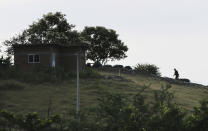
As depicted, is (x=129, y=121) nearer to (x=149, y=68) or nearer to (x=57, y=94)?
(x=57, y=94)

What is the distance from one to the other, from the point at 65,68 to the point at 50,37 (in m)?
17.8

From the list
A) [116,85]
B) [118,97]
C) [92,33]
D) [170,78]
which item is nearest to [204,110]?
[118,97]

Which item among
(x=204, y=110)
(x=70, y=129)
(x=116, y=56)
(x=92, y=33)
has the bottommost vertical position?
(x=70, y=129)

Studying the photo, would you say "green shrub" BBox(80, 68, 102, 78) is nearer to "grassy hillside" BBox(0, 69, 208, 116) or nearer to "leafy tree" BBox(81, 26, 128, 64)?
"grassy hillside" BBox(0, 69, 208, 116)

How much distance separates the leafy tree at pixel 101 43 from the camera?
8219cm

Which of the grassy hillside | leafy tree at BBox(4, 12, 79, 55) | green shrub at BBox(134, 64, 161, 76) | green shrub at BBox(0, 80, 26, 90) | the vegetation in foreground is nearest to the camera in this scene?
the vegetation in foreground

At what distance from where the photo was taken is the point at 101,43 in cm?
8238

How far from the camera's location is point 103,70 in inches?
2800

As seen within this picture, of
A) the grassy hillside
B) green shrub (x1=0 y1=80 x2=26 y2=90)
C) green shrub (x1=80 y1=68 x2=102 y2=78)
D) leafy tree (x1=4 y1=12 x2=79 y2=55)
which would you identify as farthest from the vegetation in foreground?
leafy tree (x1=4 y1=12 x2=79 y2=55)

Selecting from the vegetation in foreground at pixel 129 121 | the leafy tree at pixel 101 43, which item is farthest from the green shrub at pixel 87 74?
the vegetation in foreground at pixel 129 121

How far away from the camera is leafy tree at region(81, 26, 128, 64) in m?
82.2

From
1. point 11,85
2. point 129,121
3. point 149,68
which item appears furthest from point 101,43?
point 129,121

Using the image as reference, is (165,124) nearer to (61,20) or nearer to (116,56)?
(61,20)

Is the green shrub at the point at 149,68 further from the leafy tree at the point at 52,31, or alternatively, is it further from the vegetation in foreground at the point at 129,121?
the vegetation in foreground at the point at 129,121
